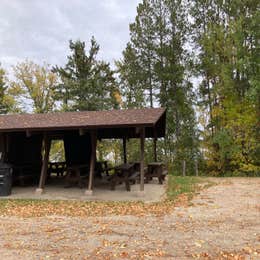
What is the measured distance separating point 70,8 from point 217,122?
36.4 ft

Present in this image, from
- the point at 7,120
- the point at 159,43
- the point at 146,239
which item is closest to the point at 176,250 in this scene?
the point at 146,239

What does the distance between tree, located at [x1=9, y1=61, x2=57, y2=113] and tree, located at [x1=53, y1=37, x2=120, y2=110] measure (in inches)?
147

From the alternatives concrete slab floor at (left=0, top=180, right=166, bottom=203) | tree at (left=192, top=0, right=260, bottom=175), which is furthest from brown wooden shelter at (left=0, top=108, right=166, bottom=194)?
tree at (left=192, top=0, right=260, bottom=175)

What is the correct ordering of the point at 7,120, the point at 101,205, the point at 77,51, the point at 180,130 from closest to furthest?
the point at 101,205
the point at 7,120
the point at 180,130
the point at 77,51

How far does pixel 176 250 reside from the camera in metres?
4.21

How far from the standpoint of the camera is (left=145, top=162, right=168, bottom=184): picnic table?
1150 centimetres

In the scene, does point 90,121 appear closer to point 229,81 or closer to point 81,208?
point 81,208

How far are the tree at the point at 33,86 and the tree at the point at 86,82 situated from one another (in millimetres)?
3732

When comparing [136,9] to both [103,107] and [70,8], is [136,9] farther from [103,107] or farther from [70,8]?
[103,107]

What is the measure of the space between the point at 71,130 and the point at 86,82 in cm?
977

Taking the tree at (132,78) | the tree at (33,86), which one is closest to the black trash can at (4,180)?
the tree at (132,78)

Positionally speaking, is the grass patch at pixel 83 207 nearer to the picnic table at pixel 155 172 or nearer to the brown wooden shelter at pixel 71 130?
the brown wooden shelter at pixel 71 130

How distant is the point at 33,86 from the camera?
26.0m

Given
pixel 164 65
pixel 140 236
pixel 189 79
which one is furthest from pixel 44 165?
pixel 189 79
